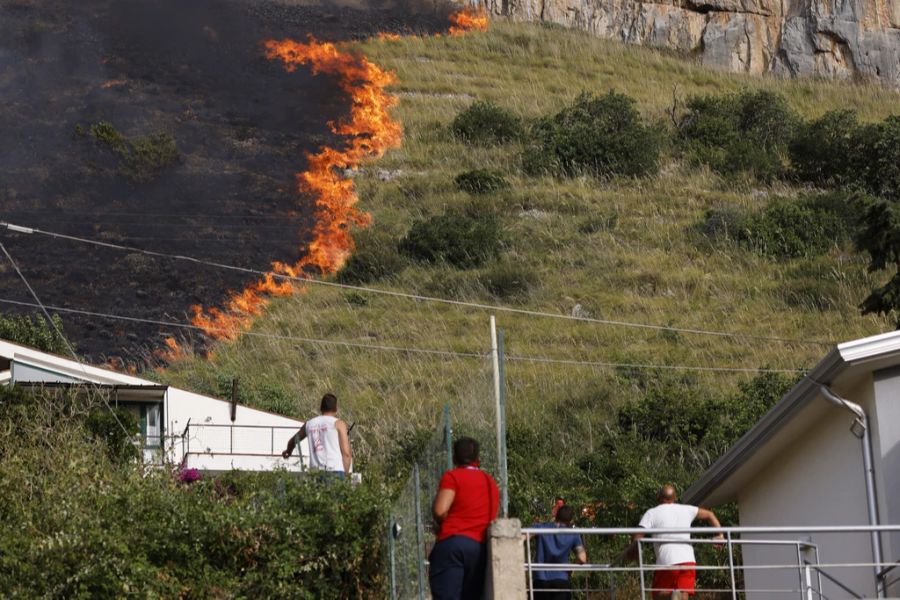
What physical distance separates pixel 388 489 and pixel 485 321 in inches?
1014

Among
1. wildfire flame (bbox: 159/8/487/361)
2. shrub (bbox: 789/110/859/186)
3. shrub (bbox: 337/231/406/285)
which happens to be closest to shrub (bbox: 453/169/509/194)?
wildfire flame (bbox: 159/8/487/361)

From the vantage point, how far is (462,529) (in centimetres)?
1113

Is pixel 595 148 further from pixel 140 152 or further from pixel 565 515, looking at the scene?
pixel 565 515

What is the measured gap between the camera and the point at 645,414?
3303cm

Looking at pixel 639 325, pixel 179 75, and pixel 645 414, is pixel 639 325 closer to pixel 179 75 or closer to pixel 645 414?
pixel 645 414

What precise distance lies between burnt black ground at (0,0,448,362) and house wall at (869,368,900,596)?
3441 centimetres

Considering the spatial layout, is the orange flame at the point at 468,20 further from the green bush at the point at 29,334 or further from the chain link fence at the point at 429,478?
the chain link fence at the point at 429,478

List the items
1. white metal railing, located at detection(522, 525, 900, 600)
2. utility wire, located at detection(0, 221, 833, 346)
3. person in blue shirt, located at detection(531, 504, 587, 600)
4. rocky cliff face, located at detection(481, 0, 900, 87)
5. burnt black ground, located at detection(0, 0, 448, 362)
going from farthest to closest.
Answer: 1. rocky cliff face, located at detection(481, 0, 900, 87)
2. burnt black ground, located at detection(0, 0, 448, 362)
3. utility wire, located at detection(0, 221, 833, 346)
4. person in blue shirt, located at detection(531, 504, 587, 600)
5. white metal railing, located at detection(522, 525, 900, 600)

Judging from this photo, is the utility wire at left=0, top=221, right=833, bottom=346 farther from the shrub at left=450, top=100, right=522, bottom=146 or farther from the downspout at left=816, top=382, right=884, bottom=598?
the downspout at left=816, top=382, right=884, bottom=598

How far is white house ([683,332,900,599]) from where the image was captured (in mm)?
13586

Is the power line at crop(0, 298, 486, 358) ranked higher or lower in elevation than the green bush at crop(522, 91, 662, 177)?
lower

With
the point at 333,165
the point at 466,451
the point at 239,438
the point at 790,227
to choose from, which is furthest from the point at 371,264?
the point at 466,451

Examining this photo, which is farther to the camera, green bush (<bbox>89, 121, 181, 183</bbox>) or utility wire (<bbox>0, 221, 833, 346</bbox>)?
green bush (<bbox>89, 121, 181, 183</bbox>)

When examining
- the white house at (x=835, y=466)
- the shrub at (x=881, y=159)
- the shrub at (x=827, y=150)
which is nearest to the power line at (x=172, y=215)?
the shrub at (x=827, y=150)
